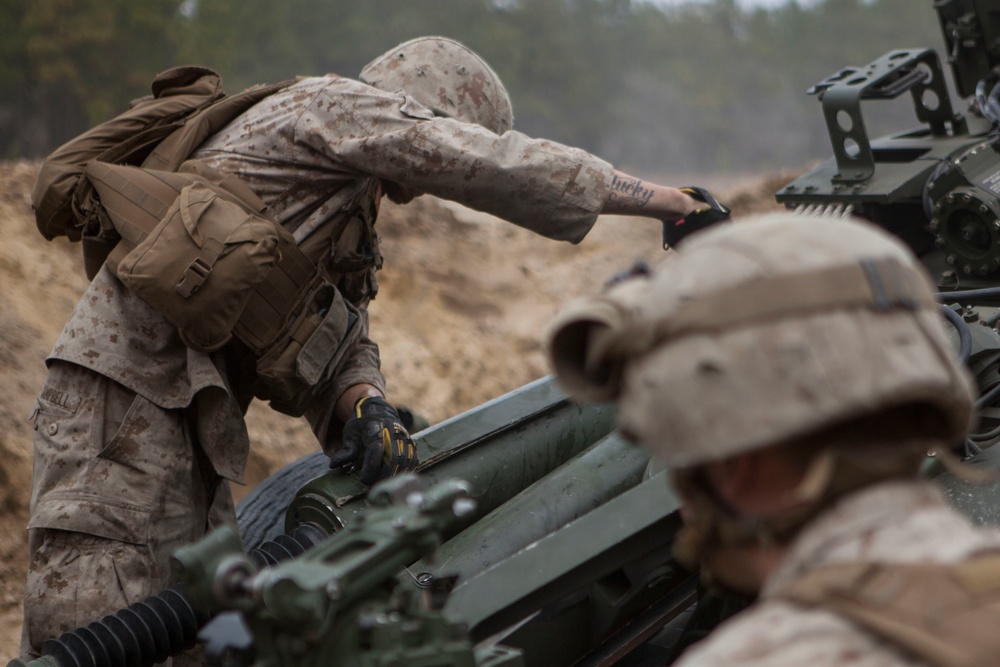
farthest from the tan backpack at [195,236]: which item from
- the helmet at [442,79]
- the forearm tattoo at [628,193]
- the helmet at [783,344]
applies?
the helmet at [783,344]

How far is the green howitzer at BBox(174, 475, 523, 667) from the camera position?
147cm

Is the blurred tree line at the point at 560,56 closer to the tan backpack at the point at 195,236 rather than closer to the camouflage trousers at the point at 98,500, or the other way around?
the tan backpack at the point at 195,236

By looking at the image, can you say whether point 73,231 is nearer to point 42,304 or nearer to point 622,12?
point 42,304

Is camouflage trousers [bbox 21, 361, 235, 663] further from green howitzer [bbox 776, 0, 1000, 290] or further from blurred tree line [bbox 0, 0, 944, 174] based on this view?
blurred tree line [bbox 0, 0, 944, 174]

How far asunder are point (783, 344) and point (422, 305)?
570 cm

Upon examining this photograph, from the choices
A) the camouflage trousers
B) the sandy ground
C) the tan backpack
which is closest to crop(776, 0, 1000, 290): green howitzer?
the tan backpack

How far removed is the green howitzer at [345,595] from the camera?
4.82ft

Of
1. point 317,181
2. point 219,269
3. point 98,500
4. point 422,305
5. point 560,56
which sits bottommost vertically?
point 422,305

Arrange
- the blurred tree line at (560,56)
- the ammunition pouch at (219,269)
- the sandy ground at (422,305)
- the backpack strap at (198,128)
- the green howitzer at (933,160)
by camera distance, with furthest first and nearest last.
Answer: the blurred tree line at (560,56)
the sandy ground at (422,305)
the green howitzer at (933,160)
the backpack strap at (198,128)
the ammunition pouch at (219,269)

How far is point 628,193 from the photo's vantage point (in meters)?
2.94

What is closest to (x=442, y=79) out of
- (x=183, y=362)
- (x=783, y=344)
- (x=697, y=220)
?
(x=697, y=220)

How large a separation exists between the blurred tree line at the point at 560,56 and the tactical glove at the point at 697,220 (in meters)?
8.82

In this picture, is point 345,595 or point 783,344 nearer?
point 783,344

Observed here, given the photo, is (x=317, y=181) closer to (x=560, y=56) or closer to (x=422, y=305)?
(x=422, y=305)
